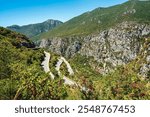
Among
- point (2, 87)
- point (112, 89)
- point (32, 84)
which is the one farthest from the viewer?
point (2, 87)

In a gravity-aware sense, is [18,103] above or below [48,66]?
above

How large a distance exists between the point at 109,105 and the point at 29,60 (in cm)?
13881

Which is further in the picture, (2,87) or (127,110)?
(2,87)

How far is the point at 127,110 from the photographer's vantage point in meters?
17.2

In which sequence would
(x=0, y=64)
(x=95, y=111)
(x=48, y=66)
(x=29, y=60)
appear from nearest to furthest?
(x=95, y=111), (x=0, y=64), (x=29, y=60), (x=48, y=66)

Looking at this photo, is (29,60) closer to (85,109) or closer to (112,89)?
(112,89)

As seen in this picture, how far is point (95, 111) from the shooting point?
16.9m

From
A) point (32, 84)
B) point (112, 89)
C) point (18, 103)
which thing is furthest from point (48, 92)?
point (18, 103)

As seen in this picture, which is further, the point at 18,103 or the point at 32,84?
the point at 32,84

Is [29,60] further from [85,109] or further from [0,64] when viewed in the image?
[85,109]

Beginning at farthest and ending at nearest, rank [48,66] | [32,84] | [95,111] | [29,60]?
[48,66] → [29,60] → [32,84] → [95,111]

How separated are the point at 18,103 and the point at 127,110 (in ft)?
20.7

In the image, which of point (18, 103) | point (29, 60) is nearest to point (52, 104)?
point (18, 103)

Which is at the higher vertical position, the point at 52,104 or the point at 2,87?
the point at 52,104
